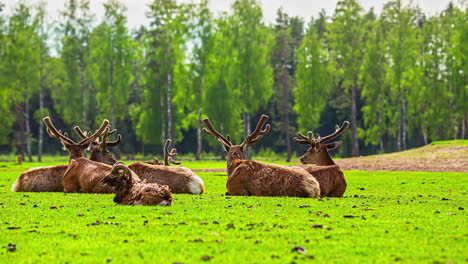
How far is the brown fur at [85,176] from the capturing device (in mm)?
14716

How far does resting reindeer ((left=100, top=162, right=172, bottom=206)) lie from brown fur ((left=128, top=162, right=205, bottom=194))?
10.7 feet

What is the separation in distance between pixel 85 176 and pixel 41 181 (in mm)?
1889

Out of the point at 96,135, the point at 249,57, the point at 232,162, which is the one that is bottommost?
the point at 232,162

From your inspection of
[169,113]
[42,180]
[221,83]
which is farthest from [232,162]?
[221,83]

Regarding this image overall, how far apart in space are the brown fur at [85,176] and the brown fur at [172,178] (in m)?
0.81

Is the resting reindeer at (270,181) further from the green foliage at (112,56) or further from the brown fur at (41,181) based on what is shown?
the green foliage at (112,56)

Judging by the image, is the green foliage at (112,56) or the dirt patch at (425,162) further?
the green foliage at (112,56)

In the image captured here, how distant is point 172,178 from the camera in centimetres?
1512

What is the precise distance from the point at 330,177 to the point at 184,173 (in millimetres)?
3837

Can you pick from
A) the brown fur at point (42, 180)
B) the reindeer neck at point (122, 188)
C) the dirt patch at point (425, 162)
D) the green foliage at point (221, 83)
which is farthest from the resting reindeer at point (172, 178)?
the green foliage at point (221, 83)

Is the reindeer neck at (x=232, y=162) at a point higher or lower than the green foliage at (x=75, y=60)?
lower

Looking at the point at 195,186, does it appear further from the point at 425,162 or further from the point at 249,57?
the point at 249,57

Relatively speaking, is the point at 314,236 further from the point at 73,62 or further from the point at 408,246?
the point at 73,62

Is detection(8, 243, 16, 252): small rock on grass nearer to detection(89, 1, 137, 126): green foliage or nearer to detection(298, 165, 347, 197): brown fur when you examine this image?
detection(298, 165, 347, 197): brown fur
